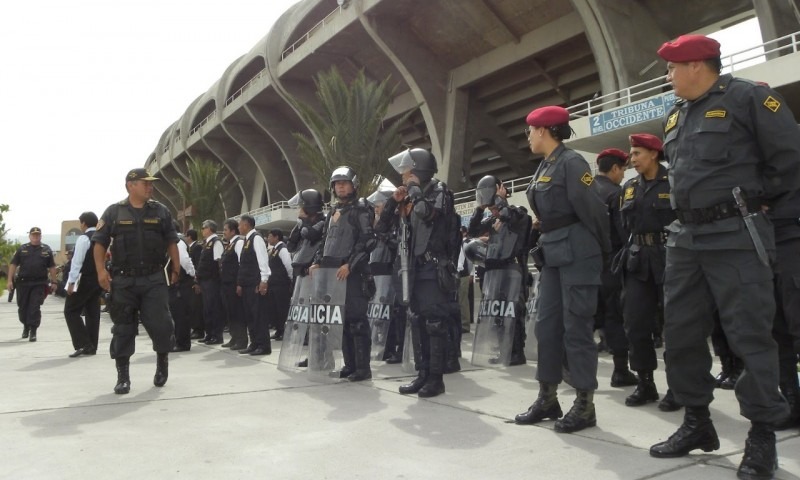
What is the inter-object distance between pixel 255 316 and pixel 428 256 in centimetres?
376

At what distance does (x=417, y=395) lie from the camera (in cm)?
488

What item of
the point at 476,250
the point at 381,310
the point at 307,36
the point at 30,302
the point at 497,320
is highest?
the point at 307,36

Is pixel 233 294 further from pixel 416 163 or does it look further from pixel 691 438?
pixel 691 438

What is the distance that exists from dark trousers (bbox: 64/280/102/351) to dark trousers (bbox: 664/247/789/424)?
690 cm

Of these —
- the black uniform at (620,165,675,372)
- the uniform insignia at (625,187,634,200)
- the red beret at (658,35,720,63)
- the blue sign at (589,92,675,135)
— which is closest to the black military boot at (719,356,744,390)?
the black uniform at (620,165,675,372)

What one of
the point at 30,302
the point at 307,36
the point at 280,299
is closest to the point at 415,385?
the point at 280,299

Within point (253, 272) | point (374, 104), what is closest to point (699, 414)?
point (253, 272)

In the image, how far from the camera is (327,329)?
5.71 meters

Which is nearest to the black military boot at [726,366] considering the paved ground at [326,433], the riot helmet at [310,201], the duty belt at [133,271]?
the paved ground at [326,433]

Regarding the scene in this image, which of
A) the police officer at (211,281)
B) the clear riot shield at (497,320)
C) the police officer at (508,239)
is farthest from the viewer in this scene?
the police officer at (211,281)

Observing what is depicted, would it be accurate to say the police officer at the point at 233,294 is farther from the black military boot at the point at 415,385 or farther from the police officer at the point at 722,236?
the police officer at the point at 722,236

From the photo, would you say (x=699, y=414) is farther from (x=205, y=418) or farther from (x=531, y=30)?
(x=531, y=30)

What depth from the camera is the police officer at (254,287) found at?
785cm

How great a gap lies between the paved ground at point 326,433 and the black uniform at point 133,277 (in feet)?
1.59
